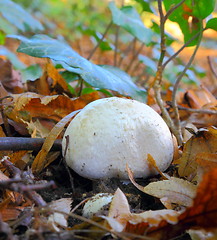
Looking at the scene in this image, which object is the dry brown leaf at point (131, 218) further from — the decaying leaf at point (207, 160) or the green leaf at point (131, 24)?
the green leaf at point (131, 24)

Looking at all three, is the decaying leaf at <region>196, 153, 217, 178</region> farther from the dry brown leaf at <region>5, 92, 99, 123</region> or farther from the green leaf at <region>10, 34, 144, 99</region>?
the dry brown leaf at <region>5, 92, 99, 123</region>

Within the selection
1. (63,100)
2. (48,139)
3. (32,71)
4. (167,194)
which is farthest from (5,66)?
(167,194)

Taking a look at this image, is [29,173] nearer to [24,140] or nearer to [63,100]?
[24,140]

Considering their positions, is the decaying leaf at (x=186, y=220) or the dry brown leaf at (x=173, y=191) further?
the dry brown leaf at (x=173, y=191)

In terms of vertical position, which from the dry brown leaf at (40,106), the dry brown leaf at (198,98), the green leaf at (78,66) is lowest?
the dry brown leaf at (198,98)

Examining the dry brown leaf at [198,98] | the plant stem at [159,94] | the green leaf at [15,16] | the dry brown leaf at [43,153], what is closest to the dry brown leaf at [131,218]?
the dry brown leaf at [43,153]

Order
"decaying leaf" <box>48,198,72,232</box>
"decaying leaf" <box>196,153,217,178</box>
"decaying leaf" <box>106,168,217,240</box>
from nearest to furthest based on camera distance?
1. "decaying leaf" <box>106,168,217,240</box>
2. "decaying leaf" <box>48,198,72,232</box>
3. "decaying leaf" <box>196,153,217,178</box>

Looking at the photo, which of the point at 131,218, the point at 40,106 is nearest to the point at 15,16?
the point at 40,106

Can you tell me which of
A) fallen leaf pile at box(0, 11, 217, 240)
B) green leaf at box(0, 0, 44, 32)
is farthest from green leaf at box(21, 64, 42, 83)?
green leaf at box(0, 0, 44, 32)
